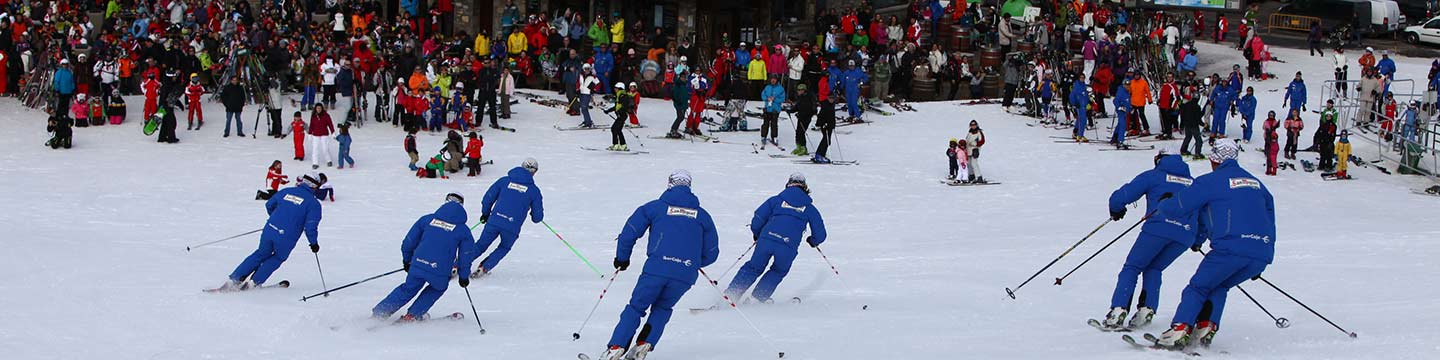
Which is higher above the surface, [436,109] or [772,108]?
[772,108]

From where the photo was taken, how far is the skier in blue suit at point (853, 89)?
28.7 meters

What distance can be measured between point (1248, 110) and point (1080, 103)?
8.54ft

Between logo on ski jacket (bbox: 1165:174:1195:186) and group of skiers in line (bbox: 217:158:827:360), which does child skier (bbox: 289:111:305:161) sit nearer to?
group of skiers in line (bbox: 217:158:827:360)

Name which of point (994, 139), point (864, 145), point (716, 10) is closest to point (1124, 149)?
point (994, 139)

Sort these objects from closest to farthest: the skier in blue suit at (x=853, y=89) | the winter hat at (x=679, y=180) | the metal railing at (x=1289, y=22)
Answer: the winter hat at (x=679, y=180) < the skier in blue suit at (x=853, y=89) < the metal railing at (x=1289, y=22)

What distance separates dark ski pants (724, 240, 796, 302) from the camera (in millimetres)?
12781

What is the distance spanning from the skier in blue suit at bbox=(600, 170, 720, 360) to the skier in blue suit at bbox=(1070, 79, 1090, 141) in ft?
54.6

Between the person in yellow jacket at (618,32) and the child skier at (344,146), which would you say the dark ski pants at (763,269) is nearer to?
the child skier at (344,146)

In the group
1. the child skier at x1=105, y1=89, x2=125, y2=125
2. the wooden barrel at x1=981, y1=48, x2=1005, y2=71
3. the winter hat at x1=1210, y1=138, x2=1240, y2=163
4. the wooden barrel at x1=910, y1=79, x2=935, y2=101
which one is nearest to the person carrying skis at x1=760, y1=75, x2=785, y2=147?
the wooden barrel at x1=910, y1=79, x2=935, y2=101

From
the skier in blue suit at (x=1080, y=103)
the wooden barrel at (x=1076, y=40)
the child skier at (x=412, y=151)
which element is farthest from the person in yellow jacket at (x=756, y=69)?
the child skier at (x=412, y=151)

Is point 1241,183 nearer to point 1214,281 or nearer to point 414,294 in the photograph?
point 1214,281

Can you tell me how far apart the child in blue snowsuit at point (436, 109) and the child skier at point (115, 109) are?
16.0ft

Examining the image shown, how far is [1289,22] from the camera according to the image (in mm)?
40781

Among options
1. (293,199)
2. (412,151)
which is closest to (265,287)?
(293,199)
